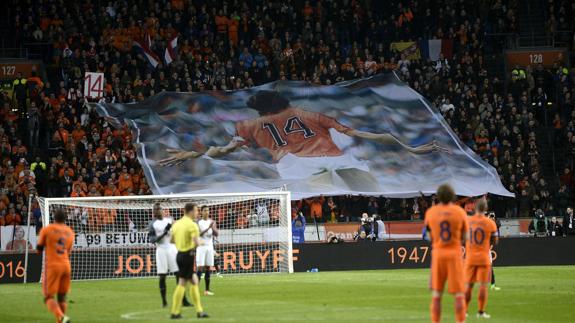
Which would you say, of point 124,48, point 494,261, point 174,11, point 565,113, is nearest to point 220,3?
point 174,11

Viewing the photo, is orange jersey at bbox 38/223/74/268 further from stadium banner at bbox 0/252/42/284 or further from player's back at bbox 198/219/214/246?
stadium banner at bbox 0/252/42/284

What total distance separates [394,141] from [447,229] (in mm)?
27109

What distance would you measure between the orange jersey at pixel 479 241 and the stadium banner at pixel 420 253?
1620 centimetres

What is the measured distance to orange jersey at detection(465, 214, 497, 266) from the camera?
1888 centimetres

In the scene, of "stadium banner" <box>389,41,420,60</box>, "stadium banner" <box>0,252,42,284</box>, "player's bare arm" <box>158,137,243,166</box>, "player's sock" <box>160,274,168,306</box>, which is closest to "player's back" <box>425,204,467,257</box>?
"player's sock" <box>160,274,168,306</box>

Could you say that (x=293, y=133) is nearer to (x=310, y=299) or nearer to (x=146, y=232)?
(x=146, y=232)

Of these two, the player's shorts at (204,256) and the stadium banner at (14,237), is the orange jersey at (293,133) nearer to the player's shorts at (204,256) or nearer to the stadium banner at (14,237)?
the stadium banner at (14,237)

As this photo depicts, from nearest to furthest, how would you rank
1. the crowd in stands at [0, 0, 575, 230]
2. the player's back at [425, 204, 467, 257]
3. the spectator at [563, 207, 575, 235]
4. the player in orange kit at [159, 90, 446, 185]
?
1. the player's back at [425, 204, 467, 257]
2. the spectator at [563, 207, 575, 235]
3. the crowd in stands at [0, 0, 575, 230]
4. the player in orange kit at [159, 90, 446, 185]

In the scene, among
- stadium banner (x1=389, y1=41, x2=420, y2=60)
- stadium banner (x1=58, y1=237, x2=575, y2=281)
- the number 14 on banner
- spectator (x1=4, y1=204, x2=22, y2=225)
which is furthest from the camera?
stadium banner (x1=389, y1=41, x2=420, y2=60)

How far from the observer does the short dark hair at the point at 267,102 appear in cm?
4312

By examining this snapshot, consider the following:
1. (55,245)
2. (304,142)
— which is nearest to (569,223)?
(304,142)

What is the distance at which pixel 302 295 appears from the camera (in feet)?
78.8

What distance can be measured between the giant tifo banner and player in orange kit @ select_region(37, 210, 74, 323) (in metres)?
19.9

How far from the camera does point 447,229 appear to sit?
15570 mm
